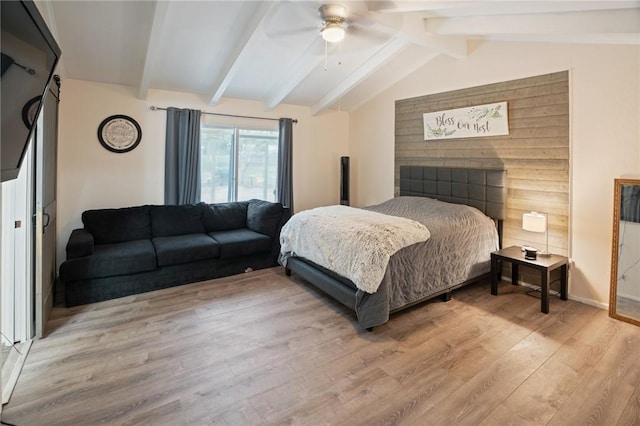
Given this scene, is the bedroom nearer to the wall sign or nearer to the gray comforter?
the wall sign

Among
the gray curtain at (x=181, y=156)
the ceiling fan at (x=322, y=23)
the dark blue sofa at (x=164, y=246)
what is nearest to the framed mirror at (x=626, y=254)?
the ceiling fan at (x=322, y=23)

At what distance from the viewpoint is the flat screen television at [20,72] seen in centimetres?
120

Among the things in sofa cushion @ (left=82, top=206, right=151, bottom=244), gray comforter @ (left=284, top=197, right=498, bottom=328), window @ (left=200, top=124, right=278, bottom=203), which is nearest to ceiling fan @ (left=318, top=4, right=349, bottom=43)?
gray comforter @ (left=284, top=197, right=498, bottom=328)

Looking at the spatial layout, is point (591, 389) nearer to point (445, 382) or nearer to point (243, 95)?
point (445, 382)

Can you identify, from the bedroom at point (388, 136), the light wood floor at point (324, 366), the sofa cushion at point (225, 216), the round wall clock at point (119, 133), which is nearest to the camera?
the light wood floor at point (324, 366)

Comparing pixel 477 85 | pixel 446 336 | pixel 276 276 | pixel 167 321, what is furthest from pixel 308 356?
pixel 477 85

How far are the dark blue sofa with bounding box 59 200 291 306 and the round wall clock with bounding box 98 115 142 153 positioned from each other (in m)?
0.82

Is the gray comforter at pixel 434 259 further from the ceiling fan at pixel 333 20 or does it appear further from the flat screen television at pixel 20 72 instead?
the flat screen television at pixel 20 72

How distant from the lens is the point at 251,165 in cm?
528

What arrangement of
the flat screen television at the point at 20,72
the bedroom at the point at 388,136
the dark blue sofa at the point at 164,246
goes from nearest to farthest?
the flat screen television at the point at 20,72, the bedroom at the point at 388,136, the dark blue sofa at the point at 164,246

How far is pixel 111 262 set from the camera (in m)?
3.35

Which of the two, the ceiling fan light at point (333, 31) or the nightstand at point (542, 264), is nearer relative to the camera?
the ceiling fan light at point (333, 31)

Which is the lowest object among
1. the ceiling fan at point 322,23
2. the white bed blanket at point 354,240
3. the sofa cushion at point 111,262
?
the sofa cushion at point 111,262

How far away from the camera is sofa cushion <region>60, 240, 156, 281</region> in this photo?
316 centimetres
